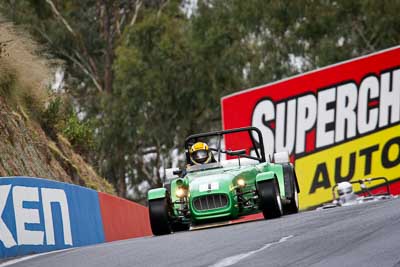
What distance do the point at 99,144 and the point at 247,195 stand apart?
111 feet

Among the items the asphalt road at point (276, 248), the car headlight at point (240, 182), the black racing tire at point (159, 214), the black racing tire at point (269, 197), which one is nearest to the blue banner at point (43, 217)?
the black racing tire at point (159, 214)

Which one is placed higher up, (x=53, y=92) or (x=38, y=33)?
(x=38, y=33)

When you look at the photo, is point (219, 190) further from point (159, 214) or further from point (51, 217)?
point (51, 217)

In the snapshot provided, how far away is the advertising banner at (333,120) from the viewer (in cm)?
3591

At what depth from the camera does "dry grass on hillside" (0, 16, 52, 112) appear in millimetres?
25500

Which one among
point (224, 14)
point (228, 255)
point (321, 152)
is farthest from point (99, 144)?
point (228, 255)

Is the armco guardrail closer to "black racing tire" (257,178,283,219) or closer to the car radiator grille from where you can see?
the car radiator grille

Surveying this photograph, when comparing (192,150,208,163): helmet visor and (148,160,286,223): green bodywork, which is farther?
(192,150,208,163): helmet visor

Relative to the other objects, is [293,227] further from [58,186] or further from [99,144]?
[99,144]

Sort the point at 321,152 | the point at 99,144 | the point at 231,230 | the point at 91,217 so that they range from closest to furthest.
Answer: the point at 231,230 → the point at 91,217 → the point at 321,152 → the point at 99,144

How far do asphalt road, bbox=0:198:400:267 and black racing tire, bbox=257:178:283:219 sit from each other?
2121 mm

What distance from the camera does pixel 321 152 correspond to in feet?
119

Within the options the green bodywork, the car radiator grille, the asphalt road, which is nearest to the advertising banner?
the green bodywork

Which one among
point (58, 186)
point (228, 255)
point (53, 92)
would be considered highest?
point (53, 92)
